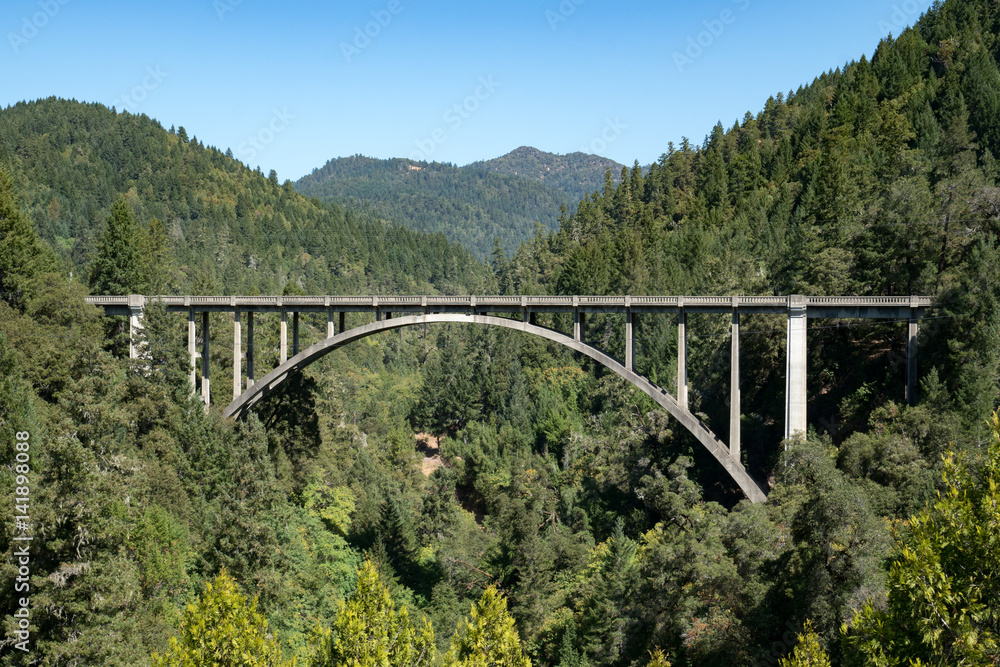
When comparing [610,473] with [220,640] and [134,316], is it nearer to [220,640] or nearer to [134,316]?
[134,316]

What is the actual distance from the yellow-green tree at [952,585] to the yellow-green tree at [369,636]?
30.0 feet

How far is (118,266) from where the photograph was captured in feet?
156

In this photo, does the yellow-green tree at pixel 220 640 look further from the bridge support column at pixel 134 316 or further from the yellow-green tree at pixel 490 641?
the bridge support column at pixel 134 316

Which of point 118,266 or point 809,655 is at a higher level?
point 118,266

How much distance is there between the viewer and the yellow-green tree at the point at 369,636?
17109mm

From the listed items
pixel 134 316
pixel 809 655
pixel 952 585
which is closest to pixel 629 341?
pixel 809 655

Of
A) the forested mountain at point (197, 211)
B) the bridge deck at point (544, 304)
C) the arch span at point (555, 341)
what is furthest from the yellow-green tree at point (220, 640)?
the forested mountain at point (197, 211)

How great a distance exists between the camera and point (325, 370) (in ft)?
227

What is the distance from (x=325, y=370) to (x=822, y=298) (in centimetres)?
4642

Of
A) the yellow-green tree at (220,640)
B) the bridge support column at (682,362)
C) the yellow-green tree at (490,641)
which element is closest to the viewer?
the yellow-green tree at (220,640)

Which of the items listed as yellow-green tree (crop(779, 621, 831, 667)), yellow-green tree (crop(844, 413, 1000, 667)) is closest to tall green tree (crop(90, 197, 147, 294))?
yellow-green tree (crop(779, 621, 831, 667))

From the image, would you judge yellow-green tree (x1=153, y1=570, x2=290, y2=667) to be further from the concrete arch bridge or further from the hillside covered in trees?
the concrete arch bridge

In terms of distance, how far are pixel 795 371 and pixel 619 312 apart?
754 centimetres

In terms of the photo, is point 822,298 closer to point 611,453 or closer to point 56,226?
point 611,453
